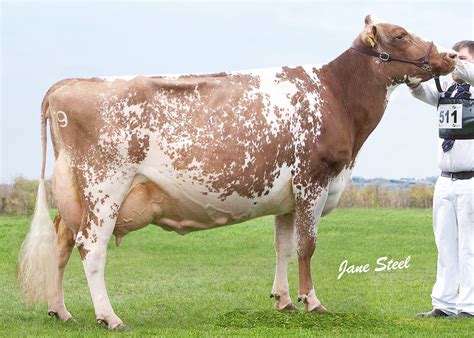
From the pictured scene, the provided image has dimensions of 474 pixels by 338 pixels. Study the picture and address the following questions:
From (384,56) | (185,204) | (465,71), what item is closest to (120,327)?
(185,204)

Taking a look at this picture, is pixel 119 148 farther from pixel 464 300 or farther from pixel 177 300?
pixel 464 300

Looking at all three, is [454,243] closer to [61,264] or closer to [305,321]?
[305,321]

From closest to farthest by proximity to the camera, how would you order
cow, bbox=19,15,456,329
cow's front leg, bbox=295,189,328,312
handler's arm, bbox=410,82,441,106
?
cow, bbox=19,15,456,329 < cow's front leg, bbox=295,189,328,312 < handler's arm, bbox=410,82,441,106

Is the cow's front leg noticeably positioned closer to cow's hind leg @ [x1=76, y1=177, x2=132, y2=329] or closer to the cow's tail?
cow's hind leg @ [x1=76, y1=177, x2=132, y2=329]

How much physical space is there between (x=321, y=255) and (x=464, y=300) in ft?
29.0

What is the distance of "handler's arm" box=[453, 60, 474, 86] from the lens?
1001cm

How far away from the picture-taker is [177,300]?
12.0 metres

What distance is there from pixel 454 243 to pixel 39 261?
5112 millimetres

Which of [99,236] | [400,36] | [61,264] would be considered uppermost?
[400,36]

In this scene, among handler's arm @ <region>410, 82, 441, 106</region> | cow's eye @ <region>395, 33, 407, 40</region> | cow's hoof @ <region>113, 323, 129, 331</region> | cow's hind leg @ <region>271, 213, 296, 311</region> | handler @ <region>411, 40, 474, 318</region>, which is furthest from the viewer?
handler's arm @ <region>410, 82, 441, 106</region>

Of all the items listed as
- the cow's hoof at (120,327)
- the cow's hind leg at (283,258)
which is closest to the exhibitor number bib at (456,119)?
the cow's hind leg at (283,258)

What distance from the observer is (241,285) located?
14.0m

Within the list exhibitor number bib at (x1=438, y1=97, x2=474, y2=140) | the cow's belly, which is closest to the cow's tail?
the cow's belly

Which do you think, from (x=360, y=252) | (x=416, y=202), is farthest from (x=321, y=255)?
(x=416, y=202)
